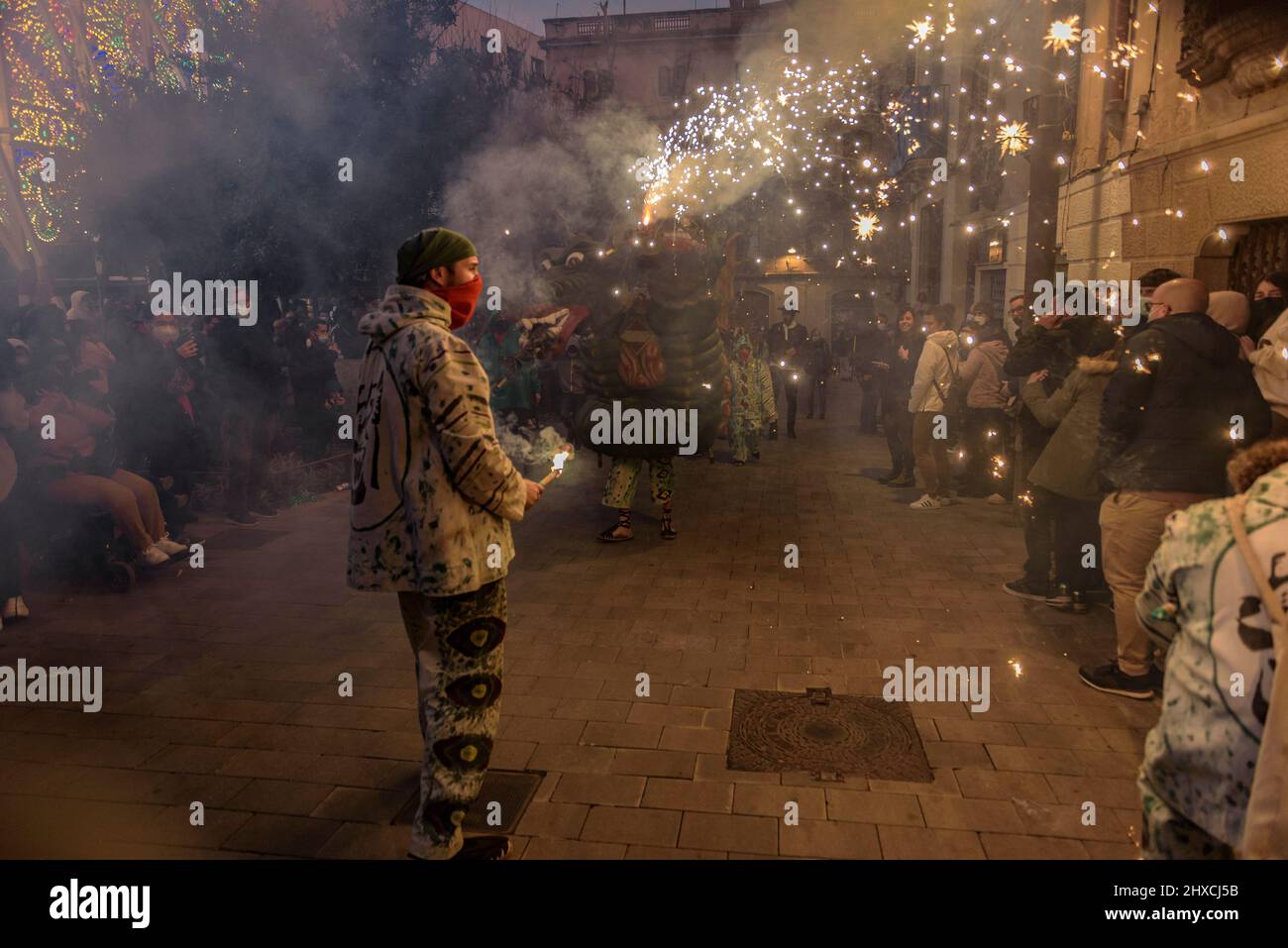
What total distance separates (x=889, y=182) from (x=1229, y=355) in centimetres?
2328

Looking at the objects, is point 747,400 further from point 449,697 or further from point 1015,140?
point 449,697

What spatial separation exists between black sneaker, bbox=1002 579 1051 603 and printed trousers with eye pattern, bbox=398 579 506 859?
14.8ft

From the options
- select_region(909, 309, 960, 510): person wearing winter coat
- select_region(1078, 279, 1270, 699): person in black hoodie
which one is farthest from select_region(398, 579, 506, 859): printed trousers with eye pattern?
select_region(909, 309, 960, 510): person wearing winter coat

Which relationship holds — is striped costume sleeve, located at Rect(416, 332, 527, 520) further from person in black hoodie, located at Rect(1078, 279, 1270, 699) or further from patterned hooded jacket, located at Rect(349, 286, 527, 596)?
person in black hoodie, located at Rect(1078, 279, 1270, 699)

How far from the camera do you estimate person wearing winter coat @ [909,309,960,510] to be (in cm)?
927

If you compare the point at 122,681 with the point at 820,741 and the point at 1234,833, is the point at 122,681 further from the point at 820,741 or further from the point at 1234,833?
the point at 1234,833

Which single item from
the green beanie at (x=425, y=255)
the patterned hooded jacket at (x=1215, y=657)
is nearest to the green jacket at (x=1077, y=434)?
the patterned hooded jacket at (x=1215, y=657)

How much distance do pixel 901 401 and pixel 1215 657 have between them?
9007mm

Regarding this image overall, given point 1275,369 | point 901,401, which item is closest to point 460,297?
point 1275,369

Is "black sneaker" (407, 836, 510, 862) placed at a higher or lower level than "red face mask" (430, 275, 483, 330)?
→ lower

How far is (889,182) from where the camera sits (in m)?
25.7

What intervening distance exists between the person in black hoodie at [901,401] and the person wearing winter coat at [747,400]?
5.86 feet

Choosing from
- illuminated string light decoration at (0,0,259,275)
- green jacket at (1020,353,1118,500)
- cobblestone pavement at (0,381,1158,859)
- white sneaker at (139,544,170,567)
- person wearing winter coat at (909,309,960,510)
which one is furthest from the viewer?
illuminated string light decoration at (0,0,259,275)

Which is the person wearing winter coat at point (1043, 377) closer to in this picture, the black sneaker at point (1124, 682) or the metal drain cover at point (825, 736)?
the black sneaker at point (1124, 682)
